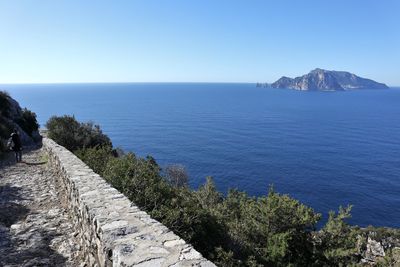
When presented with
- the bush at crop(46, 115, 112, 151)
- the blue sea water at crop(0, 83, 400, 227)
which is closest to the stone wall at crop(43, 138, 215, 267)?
the bush at crop(46, 115, 112, 151)

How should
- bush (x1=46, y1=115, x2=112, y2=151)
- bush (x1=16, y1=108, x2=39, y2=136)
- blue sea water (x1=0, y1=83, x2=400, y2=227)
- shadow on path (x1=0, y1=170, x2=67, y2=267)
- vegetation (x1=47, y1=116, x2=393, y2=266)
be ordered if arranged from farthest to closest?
blue sea water (x1=0, y1=83, x2=400, y2=227) < bush (x1=16, y1=108, x2=39, y2=136) < bush (x1=46, y1=115, x2=112, y2=151) < vegetation (x1=47, y1=116, x2=393, y2=266) < shadow on path (x1=0, y1=170, x2=67, y2=267)

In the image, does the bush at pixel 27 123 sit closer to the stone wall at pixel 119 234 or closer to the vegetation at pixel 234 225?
the vegetation at pixel 234 225

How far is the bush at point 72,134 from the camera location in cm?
2216

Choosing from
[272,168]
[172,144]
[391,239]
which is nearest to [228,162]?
[272,168]

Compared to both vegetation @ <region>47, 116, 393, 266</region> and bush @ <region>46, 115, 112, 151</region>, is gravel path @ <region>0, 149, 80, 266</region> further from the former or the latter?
bush @ <region>46, 115, 112, 151</region>

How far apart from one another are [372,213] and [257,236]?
40.2 metres

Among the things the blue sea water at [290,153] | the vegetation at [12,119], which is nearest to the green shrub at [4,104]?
the vegetation at [12,119]

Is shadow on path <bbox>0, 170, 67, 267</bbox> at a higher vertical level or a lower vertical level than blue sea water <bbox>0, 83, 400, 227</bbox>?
higher

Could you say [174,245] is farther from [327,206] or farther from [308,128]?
[308,128]

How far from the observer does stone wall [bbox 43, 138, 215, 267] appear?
3.76 m

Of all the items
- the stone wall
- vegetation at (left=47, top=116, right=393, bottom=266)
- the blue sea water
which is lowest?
the blue sea water

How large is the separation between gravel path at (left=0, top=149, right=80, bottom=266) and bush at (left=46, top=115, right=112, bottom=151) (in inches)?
397

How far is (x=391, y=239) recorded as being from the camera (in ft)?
117

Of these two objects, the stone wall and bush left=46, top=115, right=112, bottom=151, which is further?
bush left=46, top=115, right=112, bottom=151
